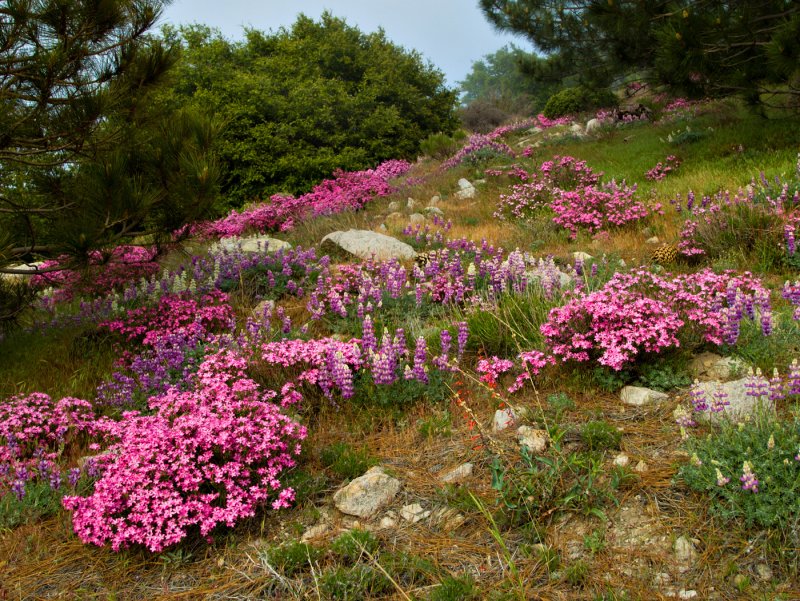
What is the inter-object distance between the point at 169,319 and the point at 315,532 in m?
3.25

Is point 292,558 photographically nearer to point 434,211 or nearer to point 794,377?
point 794,377

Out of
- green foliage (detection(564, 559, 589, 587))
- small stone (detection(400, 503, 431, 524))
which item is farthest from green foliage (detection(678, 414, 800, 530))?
small stone (detection(400, 503, 431, 524))

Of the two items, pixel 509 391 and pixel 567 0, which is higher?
pixel 567 0

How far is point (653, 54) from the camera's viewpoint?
10.6 metres

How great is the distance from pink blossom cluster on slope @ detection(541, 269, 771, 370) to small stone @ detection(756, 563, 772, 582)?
137 centimetres

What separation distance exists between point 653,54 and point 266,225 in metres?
8.19

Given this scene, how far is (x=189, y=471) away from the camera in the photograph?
3.01 m

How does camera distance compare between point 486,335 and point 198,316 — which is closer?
point 486,335

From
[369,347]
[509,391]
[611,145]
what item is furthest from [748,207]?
[611,145]

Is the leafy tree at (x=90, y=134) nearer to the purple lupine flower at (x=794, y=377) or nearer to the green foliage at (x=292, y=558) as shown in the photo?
the green foliage at (x=292, y=558)

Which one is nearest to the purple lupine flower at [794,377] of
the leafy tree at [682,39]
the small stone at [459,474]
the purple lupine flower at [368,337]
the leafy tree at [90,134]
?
the small stone at [459,474]

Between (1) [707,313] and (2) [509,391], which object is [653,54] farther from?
(2) [509,391]

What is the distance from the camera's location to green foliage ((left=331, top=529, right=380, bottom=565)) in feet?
8.48

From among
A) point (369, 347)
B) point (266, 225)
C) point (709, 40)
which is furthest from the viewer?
point (266, 225)
